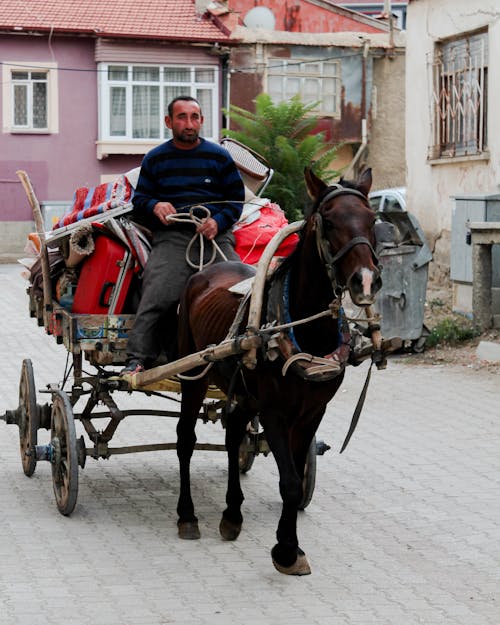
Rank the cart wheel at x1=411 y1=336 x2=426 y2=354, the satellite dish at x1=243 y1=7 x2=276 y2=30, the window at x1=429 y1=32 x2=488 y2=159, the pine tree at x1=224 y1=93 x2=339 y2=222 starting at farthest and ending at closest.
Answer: the satellite dish at x1=243 y1=7 x2=276 y2=30 < the pine tree at x1=224 y1=93 x2=339 y2=222 < the window at x1=429 y1=32 x2=488 y2=159 < the cart wheel at x1=411 y1=336 x2=426 y2=354

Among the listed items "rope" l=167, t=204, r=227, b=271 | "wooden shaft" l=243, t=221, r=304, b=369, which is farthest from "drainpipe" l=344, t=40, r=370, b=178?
"wooden shaft" l=243, t=221, r=304, b=369

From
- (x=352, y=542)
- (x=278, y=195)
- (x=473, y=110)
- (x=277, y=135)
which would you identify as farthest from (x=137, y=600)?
(x=277, y=135)

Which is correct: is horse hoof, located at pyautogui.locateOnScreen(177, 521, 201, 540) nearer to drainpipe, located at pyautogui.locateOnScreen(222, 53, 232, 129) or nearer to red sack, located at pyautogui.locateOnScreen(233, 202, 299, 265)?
red sack, located at pyautogui.locateOnScreen(233, 202, 299, 265)

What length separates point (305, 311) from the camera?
20.3 feet

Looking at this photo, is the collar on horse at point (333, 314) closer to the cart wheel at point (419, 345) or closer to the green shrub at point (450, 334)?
the cart wheel at point (419, 345)

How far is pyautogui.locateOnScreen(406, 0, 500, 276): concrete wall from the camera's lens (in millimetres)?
17625

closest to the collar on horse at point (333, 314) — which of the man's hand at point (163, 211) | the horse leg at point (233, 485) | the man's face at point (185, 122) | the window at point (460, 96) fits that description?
the horse leg at point (233, 485)

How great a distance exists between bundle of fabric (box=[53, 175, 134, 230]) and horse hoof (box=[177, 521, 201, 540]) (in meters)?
2.06

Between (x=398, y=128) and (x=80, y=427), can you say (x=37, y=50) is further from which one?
(x=80, y=427)

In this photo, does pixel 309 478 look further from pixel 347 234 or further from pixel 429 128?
pixel 429 128

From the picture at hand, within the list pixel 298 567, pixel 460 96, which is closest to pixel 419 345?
pixel 460 96

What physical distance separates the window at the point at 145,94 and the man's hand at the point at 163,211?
2709 centimetres

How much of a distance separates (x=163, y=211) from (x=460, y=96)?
12.3 meters

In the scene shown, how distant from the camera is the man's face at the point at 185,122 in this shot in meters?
7.60
